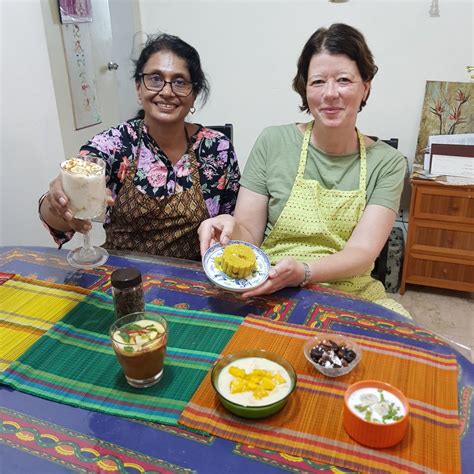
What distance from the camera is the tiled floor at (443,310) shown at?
2.68m

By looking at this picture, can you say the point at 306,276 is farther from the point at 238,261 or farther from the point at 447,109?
the point at 447,109

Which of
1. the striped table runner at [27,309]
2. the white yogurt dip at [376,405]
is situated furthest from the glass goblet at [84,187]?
the white yogurt dip at [376,405]

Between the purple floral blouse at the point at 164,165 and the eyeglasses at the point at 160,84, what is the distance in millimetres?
155

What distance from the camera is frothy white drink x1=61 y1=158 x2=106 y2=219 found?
138 cm

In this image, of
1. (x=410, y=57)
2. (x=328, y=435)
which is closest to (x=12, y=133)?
(x=410, y=57)

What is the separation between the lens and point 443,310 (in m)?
2.89

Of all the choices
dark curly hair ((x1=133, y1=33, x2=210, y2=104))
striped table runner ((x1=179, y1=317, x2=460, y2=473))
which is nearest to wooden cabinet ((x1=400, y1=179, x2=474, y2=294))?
dark curly hair ((x1=133, y1=33, x2=210, y2=104))

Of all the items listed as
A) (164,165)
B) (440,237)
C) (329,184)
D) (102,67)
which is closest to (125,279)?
(164,165)

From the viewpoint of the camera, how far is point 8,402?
0.98m

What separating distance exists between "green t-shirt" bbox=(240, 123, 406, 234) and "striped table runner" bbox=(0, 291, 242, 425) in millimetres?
651

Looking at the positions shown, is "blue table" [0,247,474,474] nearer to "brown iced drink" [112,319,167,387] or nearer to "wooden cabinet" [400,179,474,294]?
"brown iced drink" [112,319,167,387]

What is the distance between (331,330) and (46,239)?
2.44 m

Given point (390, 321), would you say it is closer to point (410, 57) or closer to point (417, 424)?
point (417, 424)

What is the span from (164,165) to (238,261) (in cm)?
59
